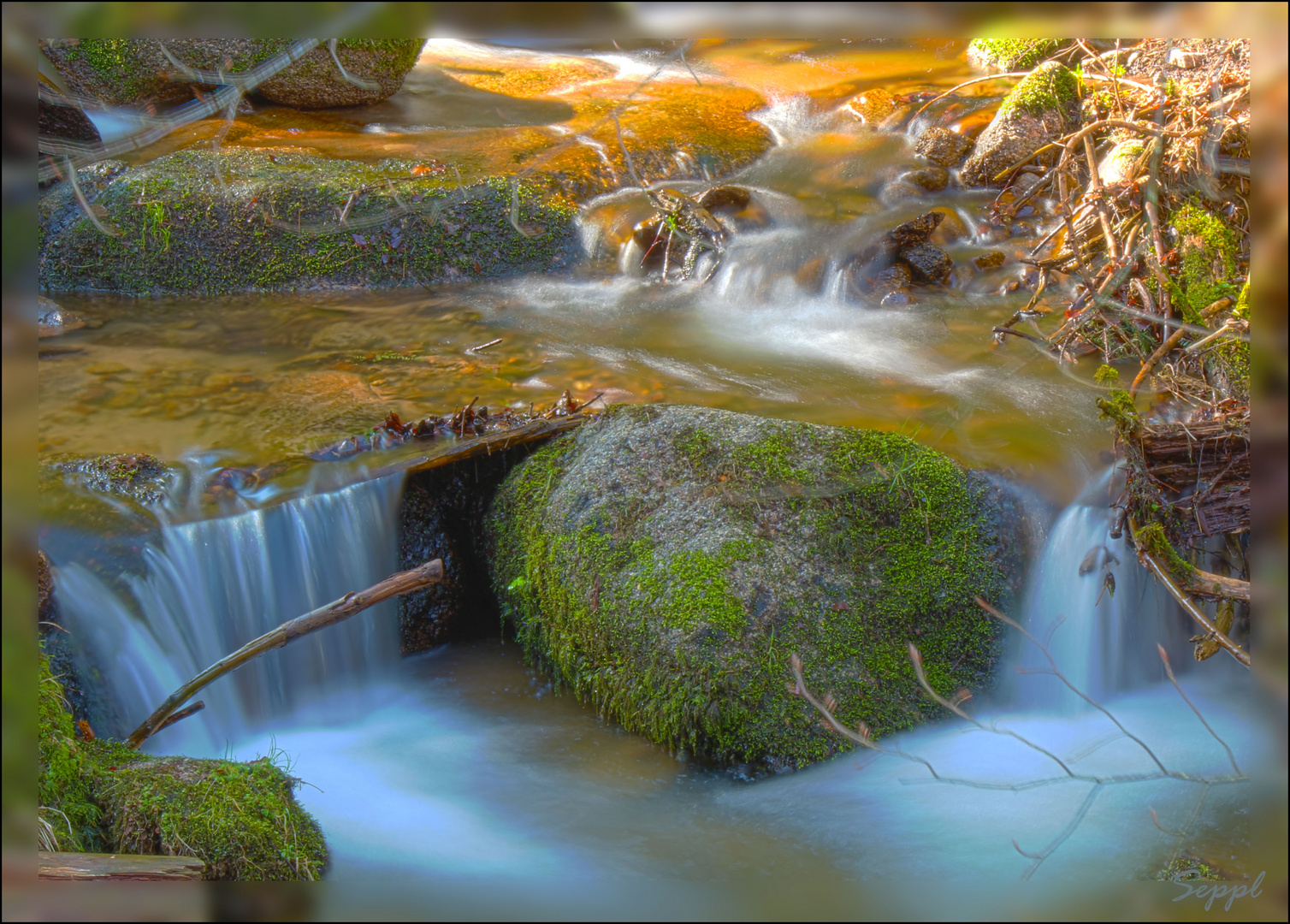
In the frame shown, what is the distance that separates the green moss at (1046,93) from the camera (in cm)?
818

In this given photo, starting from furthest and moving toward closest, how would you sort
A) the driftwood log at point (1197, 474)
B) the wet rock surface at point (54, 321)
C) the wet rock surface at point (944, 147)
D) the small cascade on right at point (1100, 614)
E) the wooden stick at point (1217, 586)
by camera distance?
the wet rock surface at point (944, 147), the wet rock surface at point (54, 321), the small cascade on right at point (1100, 614), the driftwood log at point (1197, 474), the wooden stick at point (1217, 586)

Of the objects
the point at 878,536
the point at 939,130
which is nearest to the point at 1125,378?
the point at 878,536

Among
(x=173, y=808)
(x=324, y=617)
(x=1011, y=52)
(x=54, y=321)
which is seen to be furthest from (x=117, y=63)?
(x=1011, y=52)

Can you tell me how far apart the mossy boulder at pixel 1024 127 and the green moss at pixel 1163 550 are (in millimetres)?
5368

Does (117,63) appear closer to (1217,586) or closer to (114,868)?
(114,868)

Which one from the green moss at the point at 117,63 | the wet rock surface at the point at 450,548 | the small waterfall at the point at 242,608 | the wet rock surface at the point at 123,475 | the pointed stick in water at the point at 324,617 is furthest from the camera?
the green moss at the point at 117,63

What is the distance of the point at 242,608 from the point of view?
392cm

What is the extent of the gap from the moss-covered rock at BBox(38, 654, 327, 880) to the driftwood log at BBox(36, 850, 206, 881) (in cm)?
74

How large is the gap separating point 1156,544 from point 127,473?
4.24 metres

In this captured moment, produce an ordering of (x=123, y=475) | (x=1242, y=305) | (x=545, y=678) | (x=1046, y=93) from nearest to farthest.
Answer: (x=545, y=678) < (x=123, y=475) < (x=1242, y=305) < (x=1046, y=93)

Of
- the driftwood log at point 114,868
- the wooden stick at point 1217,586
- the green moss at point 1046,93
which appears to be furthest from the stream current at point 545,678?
the green moss at point 1046,93

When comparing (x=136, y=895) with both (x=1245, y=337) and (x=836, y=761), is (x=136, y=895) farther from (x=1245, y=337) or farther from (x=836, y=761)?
(x=1245, y=337)

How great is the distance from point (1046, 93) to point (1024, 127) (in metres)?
0.46

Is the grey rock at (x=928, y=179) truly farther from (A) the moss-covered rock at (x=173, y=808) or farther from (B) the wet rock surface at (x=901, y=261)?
(A) the moss-covered rock at (x=173, y=808)
